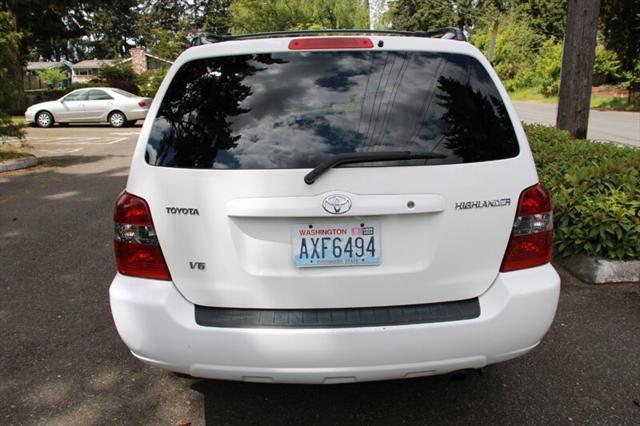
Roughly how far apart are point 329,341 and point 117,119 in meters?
19.8

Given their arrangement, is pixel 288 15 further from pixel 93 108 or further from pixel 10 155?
pixel 10 155

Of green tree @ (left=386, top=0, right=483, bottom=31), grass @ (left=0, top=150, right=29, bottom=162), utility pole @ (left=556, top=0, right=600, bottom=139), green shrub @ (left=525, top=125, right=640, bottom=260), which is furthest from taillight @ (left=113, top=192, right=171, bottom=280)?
green tree @ (left=386, top=0, right=483, bottom=31)

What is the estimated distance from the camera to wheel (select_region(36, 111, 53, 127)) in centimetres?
1997

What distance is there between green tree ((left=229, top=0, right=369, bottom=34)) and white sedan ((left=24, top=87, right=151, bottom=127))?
6.50m

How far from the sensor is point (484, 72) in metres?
2.46

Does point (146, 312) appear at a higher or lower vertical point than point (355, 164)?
lower

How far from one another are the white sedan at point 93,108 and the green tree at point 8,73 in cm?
927

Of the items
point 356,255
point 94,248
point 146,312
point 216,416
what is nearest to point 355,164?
point 356,255

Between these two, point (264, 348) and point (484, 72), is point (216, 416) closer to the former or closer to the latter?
point (264, 348)

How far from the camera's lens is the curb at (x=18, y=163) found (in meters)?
10.3

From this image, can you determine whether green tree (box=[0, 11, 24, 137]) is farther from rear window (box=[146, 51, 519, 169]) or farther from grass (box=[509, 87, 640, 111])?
grass (box=[509, 87, 640, 111])

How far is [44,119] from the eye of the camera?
20.0 m

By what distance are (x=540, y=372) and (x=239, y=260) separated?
2036mm

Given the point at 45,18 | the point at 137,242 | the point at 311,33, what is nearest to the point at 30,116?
the point at 45,18
